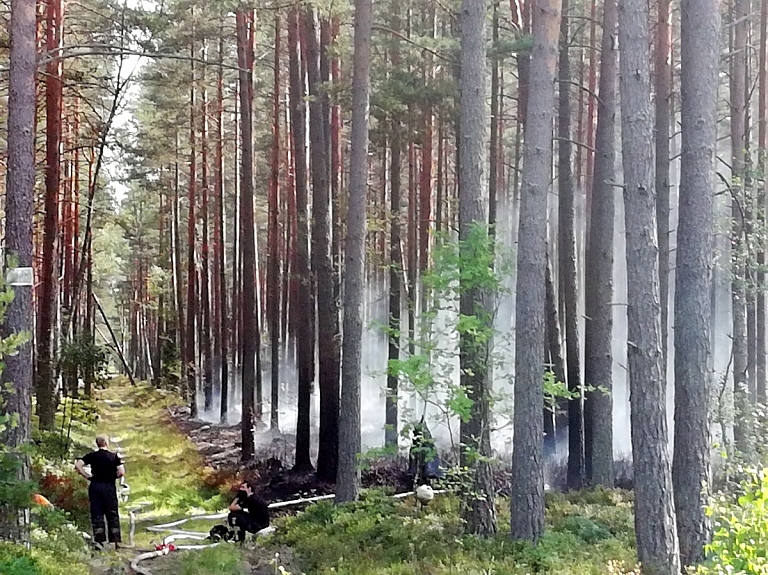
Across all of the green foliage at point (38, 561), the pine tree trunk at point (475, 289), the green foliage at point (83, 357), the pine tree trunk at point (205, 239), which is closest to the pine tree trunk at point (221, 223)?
the pine tree trunk at point (205, 239)

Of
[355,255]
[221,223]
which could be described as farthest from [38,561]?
[221,223]

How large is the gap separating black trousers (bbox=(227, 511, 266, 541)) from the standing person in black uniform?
1.69 meters

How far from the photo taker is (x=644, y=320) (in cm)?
839

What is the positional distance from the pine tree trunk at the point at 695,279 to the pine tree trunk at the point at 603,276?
3.75m

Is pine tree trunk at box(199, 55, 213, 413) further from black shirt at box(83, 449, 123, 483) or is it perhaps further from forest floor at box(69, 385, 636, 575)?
black shirt at box(83, 449, 123, 483)

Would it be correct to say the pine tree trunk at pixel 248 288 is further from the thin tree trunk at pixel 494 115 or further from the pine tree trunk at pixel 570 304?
the pine tree trunk at pixel 570 304

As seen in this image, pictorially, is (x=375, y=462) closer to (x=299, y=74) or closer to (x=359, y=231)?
A: (x=359, y=231)

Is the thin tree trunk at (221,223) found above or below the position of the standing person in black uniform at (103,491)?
above

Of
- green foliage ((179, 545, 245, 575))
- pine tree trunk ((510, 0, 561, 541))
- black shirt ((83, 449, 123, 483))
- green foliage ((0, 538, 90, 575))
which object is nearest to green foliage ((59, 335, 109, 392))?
black shirt ((83, 449, 123, 483))

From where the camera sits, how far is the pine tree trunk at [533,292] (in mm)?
9797

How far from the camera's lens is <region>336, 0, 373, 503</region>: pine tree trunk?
1243 centimetres

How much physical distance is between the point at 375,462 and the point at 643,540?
942 centimetres

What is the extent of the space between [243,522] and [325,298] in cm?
456

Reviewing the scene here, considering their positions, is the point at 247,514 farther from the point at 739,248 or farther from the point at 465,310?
the point at 739,248
